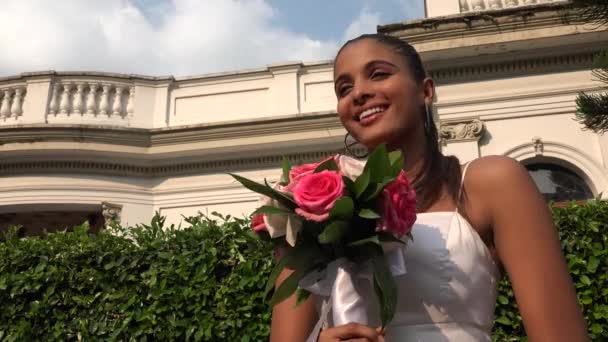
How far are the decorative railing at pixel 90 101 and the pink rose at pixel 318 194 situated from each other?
10.9 meters

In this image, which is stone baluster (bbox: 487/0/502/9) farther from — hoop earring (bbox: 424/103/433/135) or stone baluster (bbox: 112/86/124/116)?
hoop earring (bbox: 424/103/433/135)

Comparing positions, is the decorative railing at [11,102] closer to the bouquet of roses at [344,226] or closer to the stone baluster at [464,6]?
the stone baluster at [464,6]

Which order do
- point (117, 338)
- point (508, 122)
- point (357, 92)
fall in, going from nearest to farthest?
point (357, 92) < point (117, 338) < point (508, 122)

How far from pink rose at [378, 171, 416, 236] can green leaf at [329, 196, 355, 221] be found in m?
0.09

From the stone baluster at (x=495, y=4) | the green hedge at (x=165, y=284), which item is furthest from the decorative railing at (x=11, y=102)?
the stone baluster at (x=495, y=4)

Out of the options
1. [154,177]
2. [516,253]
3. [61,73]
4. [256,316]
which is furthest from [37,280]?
[61,73]

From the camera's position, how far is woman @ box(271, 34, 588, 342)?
1456 millimetres

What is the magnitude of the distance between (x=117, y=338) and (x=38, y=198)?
23.4 feet

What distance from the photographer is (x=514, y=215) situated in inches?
60.7

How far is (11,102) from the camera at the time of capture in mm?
11867

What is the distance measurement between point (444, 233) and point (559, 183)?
797cm

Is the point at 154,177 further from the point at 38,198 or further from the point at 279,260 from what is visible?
the point at 279,260

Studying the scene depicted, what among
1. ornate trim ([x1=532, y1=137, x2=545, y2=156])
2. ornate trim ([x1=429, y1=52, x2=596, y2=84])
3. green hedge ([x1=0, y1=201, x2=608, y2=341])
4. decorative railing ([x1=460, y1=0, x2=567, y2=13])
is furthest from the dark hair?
decorative railing ([x1=460, y1=0, x2=567, y2=13])

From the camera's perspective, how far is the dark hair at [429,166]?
1787 millimetres
